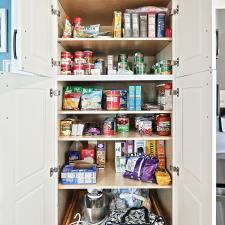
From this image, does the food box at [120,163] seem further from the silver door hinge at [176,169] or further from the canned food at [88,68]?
the canned food at [88,68]

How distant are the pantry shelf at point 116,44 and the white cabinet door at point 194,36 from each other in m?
0.15

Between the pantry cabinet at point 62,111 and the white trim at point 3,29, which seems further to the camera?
the white trim at point 3,29

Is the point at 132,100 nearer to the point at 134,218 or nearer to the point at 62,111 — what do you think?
the point at 62,111

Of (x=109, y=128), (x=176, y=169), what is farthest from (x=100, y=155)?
(x=176, y=169)

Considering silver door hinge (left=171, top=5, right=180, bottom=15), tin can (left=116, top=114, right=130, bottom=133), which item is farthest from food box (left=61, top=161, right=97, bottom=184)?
silver door hinge (left=171, top=5, right=180, bottom=15)

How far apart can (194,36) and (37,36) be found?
2.65 feet

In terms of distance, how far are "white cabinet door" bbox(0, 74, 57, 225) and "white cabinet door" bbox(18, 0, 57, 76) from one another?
0.10m

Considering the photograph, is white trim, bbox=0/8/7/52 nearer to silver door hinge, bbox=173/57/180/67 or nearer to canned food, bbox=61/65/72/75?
canned food, bbox=61/65/72/75

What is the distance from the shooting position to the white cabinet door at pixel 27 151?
3.31 feet

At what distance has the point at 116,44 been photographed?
1.60 meters

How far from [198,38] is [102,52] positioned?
3.12 ft

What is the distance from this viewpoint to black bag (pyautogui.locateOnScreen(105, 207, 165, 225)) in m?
Answer: 1.45

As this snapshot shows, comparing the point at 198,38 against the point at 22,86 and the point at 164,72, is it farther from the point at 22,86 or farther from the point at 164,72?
the point at 22,86

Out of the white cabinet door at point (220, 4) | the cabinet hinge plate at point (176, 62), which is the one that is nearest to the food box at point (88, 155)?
the cabinet hinge plate at point (176, 62)
